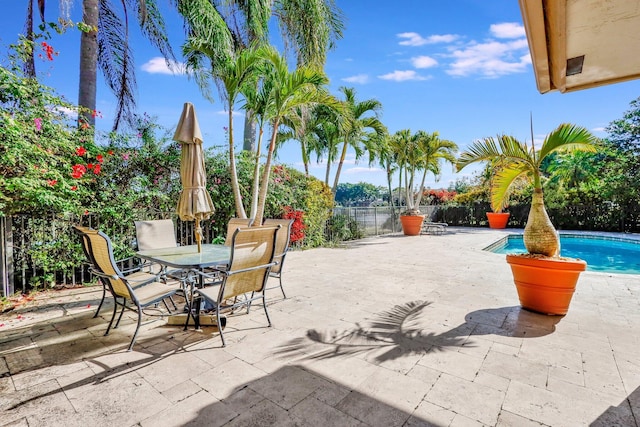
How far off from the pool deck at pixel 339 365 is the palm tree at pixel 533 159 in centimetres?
87

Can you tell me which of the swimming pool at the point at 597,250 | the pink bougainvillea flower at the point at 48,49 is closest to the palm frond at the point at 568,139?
the swimming pool at the point at 597,250

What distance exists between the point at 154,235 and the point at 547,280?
485 centimetres

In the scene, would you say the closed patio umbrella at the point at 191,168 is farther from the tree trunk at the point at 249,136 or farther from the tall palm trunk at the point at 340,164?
the tall palm trunk at the point at 340,164

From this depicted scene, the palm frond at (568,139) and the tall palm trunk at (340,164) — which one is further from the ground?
the tall palm trunk at (340,164)

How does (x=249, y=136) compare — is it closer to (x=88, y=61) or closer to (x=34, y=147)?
(x=88, y=61)

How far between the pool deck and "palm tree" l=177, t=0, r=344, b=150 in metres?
6.21

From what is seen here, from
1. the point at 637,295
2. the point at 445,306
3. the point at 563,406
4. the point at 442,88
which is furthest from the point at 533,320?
the point at 442,88

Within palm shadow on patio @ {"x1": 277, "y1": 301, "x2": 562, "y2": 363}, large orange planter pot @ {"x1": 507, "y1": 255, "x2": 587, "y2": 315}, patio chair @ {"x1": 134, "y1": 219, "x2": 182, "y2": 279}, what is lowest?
palm shadow on patio @ {"x1": 277, "y1": 301, "x2": 562, "y2": 363}

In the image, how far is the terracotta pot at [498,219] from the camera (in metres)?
15.3

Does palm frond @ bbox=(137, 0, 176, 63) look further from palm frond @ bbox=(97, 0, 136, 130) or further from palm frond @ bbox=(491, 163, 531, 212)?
palm frond @ bbox=(491, 163, 531, 212)

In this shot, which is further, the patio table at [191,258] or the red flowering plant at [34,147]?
the red flowering plant at [34,147]

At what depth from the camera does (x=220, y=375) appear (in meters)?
2.19

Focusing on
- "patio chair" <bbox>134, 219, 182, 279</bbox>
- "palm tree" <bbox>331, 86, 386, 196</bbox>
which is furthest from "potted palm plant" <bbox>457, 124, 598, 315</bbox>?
"palm tree" <bbox>331, 86, 386, 196</bbox>

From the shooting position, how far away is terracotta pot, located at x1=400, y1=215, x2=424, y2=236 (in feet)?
40.9
